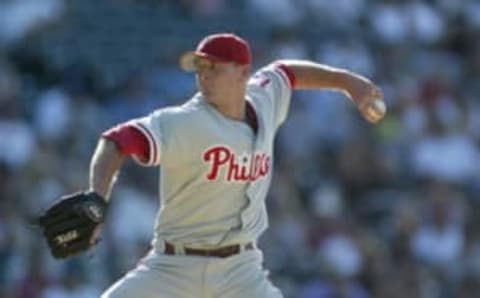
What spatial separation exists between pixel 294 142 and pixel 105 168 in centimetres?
763

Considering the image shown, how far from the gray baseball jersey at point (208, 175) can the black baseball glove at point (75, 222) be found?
16.2 inches

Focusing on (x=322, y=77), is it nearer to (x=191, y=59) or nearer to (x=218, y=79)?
(x=218, y=79)

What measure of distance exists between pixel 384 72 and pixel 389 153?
1197 millimetres

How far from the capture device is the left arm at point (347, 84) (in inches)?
345

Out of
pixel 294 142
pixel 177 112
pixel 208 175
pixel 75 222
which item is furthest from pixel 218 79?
pixel 294 142

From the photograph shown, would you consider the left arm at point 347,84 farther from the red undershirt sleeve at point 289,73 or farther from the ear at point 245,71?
the ear at point 245,71

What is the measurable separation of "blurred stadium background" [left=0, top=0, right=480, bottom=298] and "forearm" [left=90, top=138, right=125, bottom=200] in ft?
16.4

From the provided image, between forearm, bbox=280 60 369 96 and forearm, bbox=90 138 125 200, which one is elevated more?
forearm, bbox=90 138 125 200

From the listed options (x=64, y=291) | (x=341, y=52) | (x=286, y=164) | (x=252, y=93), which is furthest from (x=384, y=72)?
(x=252, y=93)

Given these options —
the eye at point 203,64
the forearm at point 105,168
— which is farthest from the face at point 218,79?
the forearm at point 105,168

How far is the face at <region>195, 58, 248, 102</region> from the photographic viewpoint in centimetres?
825

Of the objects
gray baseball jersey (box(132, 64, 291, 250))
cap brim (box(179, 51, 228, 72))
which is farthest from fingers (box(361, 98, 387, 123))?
cap brim (box(179, 51, 228, 72))

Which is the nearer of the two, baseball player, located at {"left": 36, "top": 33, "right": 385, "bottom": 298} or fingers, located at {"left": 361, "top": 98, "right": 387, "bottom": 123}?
baseball player, located at {"left": 36, "top": 33, "right": 385, "bottom": 298}

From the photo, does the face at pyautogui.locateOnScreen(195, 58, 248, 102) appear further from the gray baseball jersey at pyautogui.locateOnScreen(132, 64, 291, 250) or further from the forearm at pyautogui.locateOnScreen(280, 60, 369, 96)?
the forearm at pyautogui.locateOnScreen(280, 60, 369, 96)
